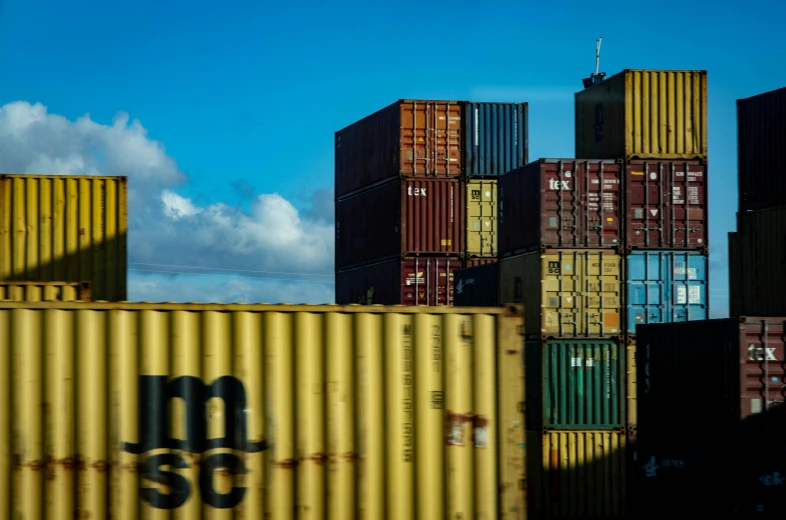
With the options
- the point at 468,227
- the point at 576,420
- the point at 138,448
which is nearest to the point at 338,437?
the point at 138,448

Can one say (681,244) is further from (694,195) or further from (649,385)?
(649,385)

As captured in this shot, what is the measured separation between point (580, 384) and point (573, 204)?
15.6 ft

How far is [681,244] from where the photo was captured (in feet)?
89.0

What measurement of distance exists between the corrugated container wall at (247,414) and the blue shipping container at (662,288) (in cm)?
1708

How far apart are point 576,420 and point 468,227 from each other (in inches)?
322

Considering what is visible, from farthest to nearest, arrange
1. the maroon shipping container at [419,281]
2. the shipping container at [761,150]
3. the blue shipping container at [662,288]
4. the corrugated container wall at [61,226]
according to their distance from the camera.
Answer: the maroon shipping container at [419,281] < the shipping container at [761,150] < the blue shipping container at [662,288] < the corrugated container wall at [61,226]

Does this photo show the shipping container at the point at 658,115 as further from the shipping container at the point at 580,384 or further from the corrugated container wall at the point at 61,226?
the corrugated container wall at the point at 61,226

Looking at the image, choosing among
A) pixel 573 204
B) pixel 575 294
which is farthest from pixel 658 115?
pixel 575 294

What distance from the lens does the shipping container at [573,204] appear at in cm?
2662

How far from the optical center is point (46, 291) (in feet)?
51.1

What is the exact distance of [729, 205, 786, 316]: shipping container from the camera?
27.3m

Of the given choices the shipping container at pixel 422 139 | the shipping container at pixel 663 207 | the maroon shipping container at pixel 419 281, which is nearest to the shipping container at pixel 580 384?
the shipping container at pixel 663 207

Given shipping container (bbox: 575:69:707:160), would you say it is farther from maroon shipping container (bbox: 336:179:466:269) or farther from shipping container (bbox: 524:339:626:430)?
maroon shipping container (bbox: 336:179:466:269)

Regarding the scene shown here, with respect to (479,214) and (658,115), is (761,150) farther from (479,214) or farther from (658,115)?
(479,214)
